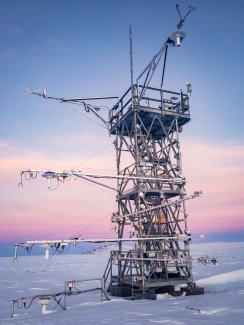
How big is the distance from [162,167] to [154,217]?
4.50 meters

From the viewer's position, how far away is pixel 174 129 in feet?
87.3

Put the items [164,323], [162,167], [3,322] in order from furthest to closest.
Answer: [162,167] < [3,322] < [164,323]

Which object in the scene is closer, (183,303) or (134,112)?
(183,303)

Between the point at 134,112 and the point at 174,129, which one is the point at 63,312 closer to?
the point at 134,112

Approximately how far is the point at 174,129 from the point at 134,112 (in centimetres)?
455

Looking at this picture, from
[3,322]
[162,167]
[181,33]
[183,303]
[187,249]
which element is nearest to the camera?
[3,322]

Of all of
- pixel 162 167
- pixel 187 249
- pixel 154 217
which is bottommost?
pixel 187 249

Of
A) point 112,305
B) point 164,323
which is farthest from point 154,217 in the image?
point 164,323

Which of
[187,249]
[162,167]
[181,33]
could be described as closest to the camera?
[181,33]

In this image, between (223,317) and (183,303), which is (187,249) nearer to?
(183,303)

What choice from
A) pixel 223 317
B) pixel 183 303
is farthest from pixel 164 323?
pixel 183 303

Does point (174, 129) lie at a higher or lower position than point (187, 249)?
higher

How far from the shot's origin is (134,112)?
24.2 meters

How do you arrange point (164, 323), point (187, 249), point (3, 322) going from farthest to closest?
1. point (187, 249)
2. point (3, 322)
3. point (164, 323)
